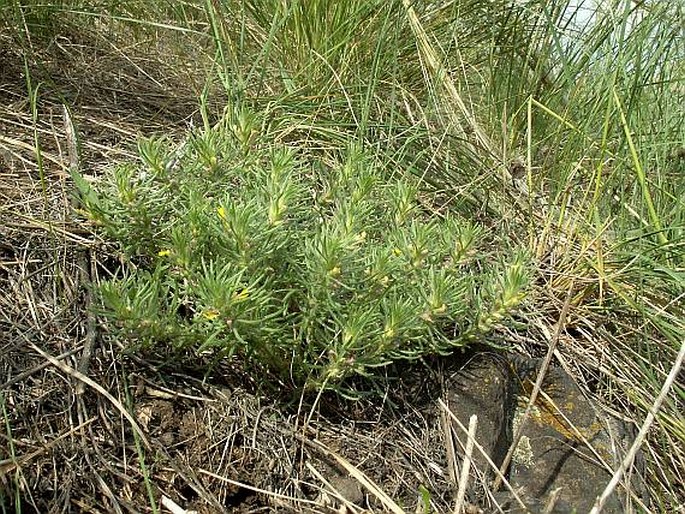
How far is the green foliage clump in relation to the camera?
3.99 feet

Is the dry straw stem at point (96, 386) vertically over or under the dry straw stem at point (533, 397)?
under

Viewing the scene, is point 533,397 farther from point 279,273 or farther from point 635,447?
point 279,273

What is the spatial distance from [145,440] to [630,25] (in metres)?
1.76

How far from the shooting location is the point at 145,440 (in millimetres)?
1251

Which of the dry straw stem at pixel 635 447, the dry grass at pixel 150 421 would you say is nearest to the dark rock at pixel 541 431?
the dry grass at pixel 150 421

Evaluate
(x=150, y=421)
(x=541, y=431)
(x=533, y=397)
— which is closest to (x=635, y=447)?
(x=533, y=397)

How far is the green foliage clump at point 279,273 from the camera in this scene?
1.22 m

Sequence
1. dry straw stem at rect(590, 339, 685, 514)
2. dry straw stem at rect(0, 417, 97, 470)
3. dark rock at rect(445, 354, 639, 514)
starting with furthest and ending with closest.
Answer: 1. dark rock at rect(445, 354, 639, 514)
2. dry straw stem at rect(0, 417, 97, 470)
3. dry straw stem at rect(590, 339, 685, 514)

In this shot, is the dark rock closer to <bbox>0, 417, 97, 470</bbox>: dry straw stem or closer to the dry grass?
A: the dry grass

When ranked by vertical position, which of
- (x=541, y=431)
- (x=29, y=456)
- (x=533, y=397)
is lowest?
(x=29, y=456)

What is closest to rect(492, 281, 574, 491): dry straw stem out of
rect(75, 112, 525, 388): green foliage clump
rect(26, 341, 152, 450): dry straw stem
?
rect(75, 112, 525, 388): green foliage clump

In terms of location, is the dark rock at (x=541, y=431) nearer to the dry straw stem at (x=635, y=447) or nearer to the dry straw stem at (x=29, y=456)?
the dry straw stem at (x=635, y=447)

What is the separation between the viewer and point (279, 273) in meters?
1.32

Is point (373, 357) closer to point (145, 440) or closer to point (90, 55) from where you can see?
point (145, 440)
